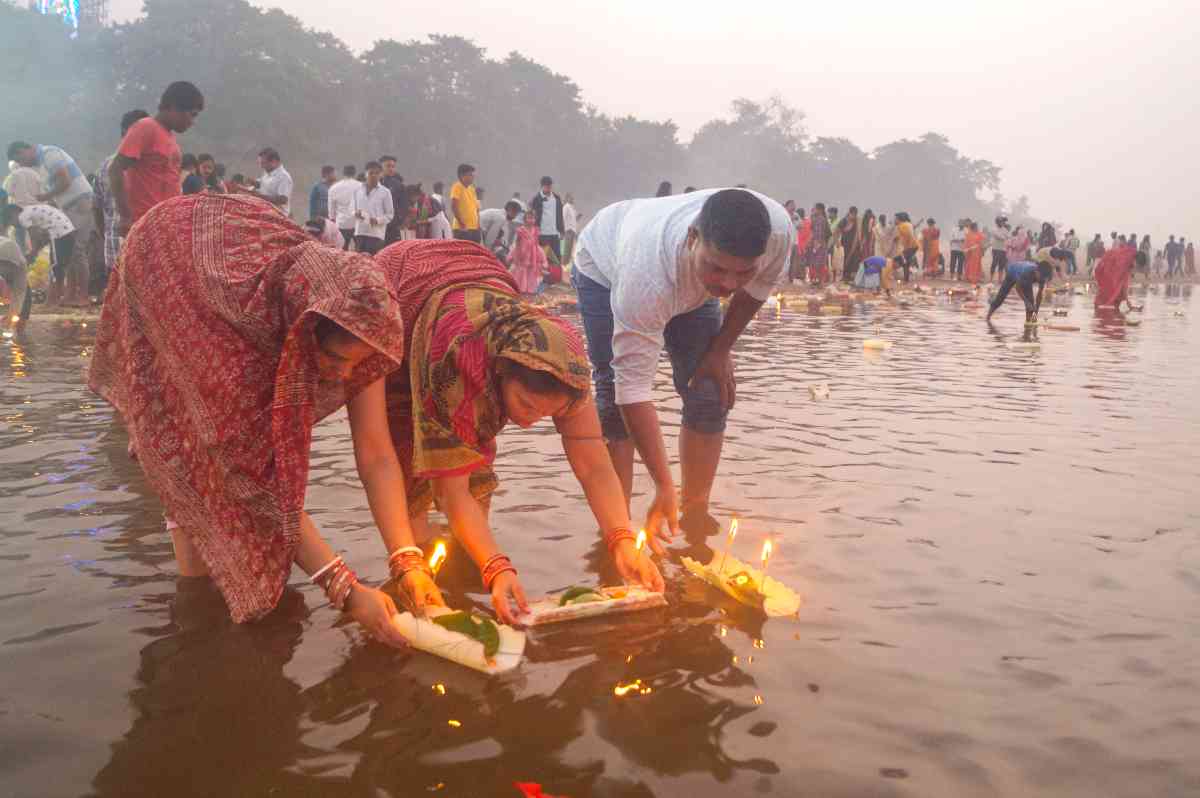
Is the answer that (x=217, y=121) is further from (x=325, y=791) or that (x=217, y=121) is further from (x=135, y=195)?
(x=325, y=791)

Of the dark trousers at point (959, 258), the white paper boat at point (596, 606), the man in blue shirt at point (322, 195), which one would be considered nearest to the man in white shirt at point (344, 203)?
the man in blue shirt at point (322, 195)

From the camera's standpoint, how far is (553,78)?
5831 cm

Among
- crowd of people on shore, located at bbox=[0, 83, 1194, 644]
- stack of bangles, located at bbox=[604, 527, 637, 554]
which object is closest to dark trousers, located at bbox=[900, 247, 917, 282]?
crowd of people on shore, located at bbox=[0, 83, 1194, 644]

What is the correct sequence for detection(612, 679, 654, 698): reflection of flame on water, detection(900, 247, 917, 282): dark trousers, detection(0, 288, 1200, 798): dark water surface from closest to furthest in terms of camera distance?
1. detection(0, 288, 1200, 798): dark water surface
2. detection(612, 679, 654, 698): reflection of flame on water
3. detection(900, 247, 917, 282): dark trousers

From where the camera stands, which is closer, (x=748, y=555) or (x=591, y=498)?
(x=591, y=498)

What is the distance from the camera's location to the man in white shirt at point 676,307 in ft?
11.2

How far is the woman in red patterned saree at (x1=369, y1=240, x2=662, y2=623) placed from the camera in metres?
2.96

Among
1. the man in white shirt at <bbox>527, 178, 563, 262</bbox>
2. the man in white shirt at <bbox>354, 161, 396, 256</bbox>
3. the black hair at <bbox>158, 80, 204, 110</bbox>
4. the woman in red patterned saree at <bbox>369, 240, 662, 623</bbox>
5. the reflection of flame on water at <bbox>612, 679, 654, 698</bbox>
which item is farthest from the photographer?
the man in white shirt at <bbox>527, 178, 563, 262</bbox>

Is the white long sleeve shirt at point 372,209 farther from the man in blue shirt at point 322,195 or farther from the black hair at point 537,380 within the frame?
the black hair at point 537,380

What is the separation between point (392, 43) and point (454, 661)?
52007 millimetres

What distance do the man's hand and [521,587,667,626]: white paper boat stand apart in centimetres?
124

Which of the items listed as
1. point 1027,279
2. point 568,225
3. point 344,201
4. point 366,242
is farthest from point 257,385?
point 568,225

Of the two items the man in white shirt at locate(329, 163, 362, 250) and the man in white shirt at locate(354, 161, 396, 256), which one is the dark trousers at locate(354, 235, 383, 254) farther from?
the man in white shirt at locate(329, 163, 362, 250)

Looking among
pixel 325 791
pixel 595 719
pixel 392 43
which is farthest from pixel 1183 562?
pixel 392 43
